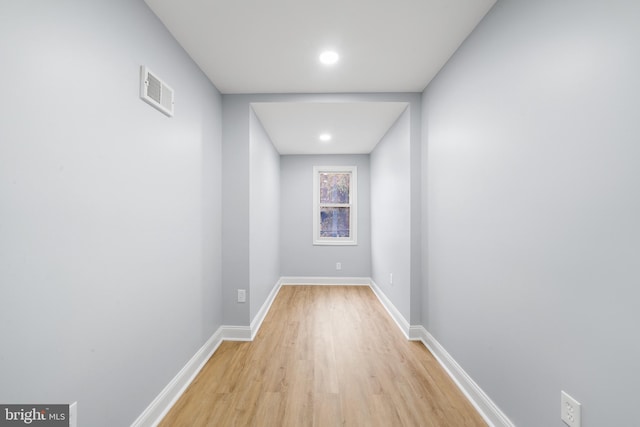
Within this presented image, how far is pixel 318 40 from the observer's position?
1.78 metres

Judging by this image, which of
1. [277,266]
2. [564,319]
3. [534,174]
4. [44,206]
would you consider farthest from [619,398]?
[277,266]

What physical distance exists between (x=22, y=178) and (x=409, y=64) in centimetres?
241

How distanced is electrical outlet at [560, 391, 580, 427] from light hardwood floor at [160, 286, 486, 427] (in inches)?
24.8

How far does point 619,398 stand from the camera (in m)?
0.87

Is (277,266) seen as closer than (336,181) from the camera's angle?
Yes

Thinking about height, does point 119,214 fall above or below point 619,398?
above

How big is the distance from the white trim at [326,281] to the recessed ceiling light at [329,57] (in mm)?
3555

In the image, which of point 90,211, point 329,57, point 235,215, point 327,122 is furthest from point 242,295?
point 329,57

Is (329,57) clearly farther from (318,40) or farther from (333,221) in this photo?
(333,221)

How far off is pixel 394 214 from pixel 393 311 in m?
1.20

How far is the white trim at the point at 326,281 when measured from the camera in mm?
4625

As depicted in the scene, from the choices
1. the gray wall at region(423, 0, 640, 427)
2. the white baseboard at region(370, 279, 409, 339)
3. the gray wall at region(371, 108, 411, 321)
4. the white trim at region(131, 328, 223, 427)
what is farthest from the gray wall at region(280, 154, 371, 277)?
the gray wall at region(423, 0, 640, 427)

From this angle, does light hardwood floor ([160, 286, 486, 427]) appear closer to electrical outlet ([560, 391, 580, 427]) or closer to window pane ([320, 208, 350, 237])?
electrical outlet ([560, 391, 580, 427])

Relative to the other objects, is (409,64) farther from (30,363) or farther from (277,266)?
(277,266)
